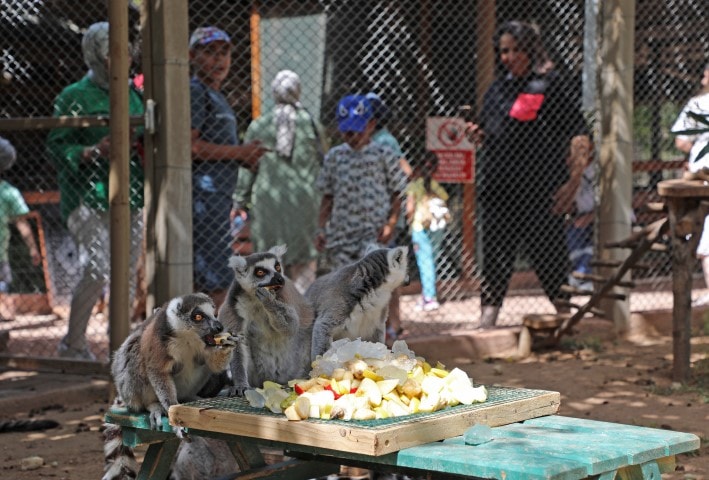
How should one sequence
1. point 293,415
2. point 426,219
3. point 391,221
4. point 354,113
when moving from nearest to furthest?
point 293,415 < point 354,113 < point 391,221 < point 426,219

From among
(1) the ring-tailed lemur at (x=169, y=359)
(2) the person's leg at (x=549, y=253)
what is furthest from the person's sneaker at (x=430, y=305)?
(1) the ring-tailed lemur at (x=169, y=359)

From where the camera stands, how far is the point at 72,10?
30.4 feet

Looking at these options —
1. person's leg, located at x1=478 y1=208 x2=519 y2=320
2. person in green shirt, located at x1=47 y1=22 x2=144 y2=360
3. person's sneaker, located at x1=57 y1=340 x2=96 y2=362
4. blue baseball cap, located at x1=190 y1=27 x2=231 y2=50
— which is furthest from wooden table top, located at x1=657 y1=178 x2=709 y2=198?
person's sneaker, located at x1=57 y1=340 x2=96 y2=362

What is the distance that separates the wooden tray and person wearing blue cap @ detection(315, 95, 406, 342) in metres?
3.88

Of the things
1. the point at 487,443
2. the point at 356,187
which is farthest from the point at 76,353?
the point at 487,443

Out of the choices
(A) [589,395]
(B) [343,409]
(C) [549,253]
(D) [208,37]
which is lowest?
(A) [589,395]

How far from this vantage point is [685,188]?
22.2 ft

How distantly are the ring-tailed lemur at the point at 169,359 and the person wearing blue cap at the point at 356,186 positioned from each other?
12.1 ft

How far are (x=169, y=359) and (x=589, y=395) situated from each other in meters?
3.71

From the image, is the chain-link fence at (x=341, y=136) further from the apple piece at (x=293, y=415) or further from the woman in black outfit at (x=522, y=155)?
the apple piece at (x=293, y=415)

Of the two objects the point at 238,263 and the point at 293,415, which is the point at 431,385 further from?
the point at 238,263

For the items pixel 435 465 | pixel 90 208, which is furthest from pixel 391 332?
pixel 435 465

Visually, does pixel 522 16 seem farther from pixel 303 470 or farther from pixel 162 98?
pixel 303 470

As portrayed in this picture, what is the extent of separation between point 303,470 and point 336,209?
3.75 metres
